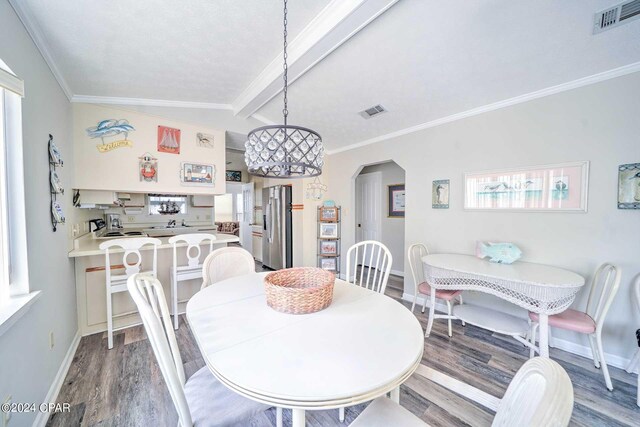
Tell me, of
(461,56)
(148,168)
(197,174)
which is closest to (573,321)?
(461,56)

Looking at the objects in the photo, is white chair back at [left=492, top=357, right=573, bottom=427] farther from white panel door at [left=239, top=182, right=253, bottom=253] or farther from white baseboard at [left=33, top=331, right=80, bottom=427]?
white panel door at [left=239, top=182, right=253, bottom=253]

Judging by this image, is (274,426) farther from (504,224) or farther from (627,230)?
(627,230)

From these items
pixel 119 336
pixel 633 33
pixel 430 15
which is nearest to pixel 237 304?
pixel 119 336

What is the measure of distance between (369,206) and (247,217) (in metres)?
3.25

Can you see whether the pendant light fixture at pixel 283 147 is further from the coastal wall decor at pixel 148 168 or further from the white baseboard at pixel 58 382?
the coastal wall decor at pixel 148 168

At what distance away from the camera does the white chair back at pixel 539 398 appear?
475mm

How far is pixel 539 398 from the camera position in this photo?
563mm

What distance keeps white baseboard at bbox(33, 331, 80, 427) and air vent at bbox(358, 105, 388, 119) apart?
3766 mm

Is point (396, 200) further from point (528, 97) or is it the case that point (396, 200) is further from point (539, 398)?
point (539, 398)

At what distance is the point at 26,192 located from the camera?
4.66ft

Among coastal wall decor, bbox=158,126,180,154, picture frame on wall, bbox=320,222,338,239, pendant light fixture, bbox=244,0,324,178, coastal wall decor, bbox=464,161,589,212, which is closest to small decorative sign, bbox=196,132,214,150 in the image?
coastal wall decor, bbox=158,126,180,154

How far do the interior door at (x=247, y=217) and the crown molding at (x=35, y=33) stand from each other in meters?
4.06

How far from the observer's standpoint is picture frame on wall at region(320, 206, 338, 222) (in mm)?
4328

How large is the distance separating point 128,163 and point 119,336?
75.6 inches
